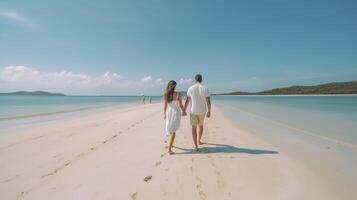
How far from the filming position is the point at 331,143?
21.7 feet

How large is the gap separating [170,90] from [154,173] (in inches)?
84.8

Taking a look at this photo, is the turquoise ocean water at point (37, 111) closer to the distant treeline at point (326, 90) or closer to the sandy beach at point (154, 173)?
the sandy beach at point (154, 173)

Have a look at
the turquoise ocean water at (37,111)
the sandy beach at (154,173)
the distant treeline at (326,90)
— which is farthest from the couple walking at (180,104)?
the distant treeline at (326,90)

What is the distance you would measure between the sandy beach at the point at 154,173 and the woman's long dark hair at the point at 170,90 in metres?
1.63

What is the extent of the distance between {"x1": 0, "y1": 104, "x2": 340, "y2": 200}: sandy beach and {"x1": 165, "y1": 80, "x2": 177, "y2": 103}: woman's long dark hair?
5.36 feet

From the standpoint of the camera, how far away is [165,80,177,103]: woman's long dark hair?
4.89 metres

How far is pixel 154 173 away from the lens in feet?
12.9

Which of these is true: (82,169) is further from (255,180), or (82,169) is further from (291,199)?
(291,199)

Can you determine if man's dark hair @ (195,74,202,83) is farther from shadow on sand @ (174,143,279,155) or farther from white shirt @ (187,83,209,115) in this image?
shadow on sand @ (174,143,279,155)

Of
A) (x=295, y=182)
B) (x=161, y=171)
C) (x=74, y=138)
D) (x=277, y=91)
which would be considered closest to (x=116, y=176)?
(x=161, y=171)

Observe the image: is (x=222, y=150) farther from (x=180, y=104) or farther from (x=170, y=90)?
(x=170, y=90)

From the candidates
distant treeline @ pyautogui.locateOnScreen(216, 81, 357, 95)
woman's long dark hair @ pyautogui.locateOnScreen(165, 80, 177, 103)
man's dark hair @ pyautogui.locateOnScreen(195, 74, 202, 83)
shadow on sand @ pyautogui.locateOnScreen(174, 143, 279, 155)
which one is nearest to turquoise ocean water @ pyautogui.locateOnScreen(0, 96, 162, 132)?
woman's long dark hair @ pyautogui.locateOnScreen(165, 80, 177, 103)

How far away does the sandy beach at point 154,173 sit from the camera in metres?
3.14

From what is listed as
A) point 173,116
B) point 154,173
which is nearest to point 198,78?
point 173,116
